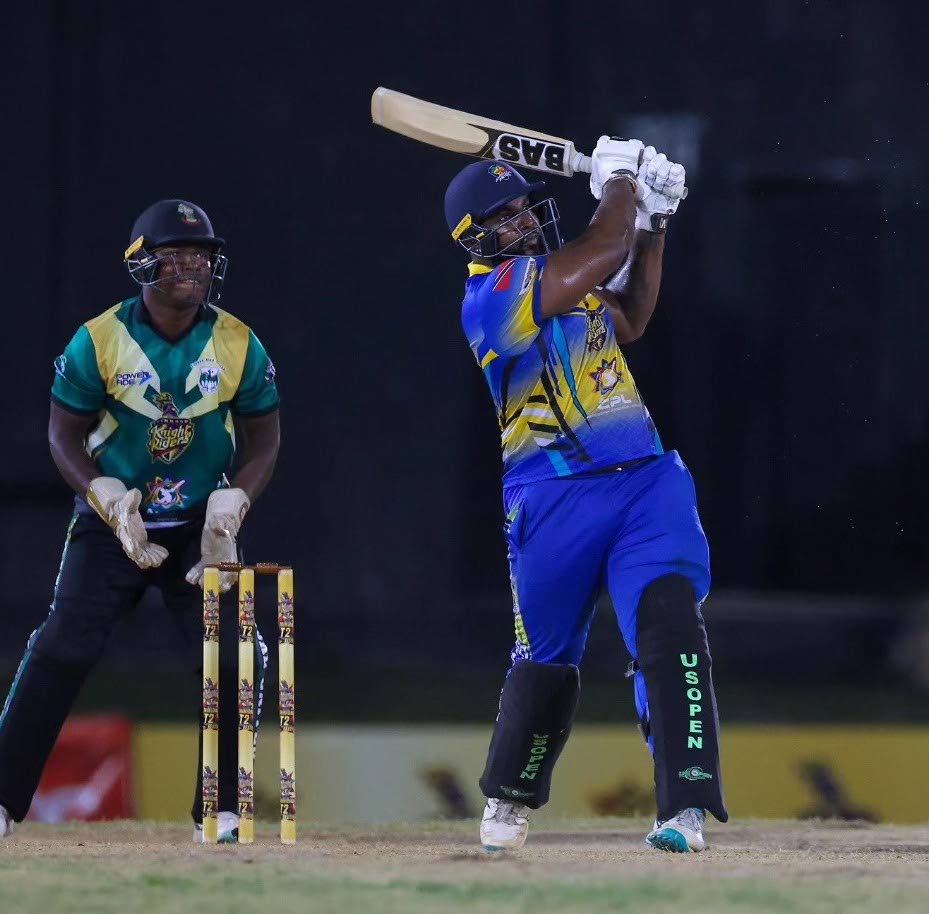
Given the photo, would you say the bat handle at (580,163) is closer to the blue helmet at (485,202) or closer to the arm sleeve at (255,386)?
the blue helmet at (485,202)

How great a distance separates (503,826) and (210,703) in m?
0.56

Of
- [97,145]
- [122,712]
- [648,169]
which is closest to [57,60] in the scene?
[97,145]

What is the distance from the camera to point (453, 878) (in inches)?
97.7

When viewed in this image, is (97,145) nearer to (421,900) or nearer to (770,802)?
(770,802)

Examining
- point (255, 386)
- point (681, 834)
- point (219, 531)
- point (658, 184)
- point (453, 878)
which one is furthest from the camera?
point (255, 386)

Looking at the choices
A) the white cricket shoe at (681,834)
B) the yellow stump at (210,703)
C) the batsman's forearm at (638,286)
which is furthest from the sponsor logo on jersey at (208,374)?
the white cricket shoe at (681,834)

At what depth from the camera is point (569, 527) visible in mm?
3039

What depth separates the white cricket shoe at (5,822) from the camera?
130 inches

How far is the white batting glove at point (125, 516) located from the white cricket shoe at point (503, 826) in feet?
2.48

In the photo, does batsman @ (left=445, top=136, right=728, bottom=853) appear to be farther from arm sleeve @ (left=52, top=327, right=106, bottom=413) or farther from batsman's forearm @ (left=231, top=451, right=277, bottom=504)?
arm sleeve @ (left=52, top=327, right=106, bottom=413)

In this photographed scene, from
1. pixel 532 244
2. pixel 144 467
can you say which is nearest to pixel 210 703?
pixel 144 467

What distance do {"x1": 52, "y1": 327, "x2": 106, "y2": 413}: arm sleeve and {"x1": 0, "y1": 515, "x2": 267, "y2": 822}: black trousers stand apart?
0.21 meters

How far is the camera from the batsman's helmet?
3.35m

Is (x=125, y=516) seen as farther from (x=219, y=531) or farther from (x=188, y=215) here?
(x=188, y=215)
